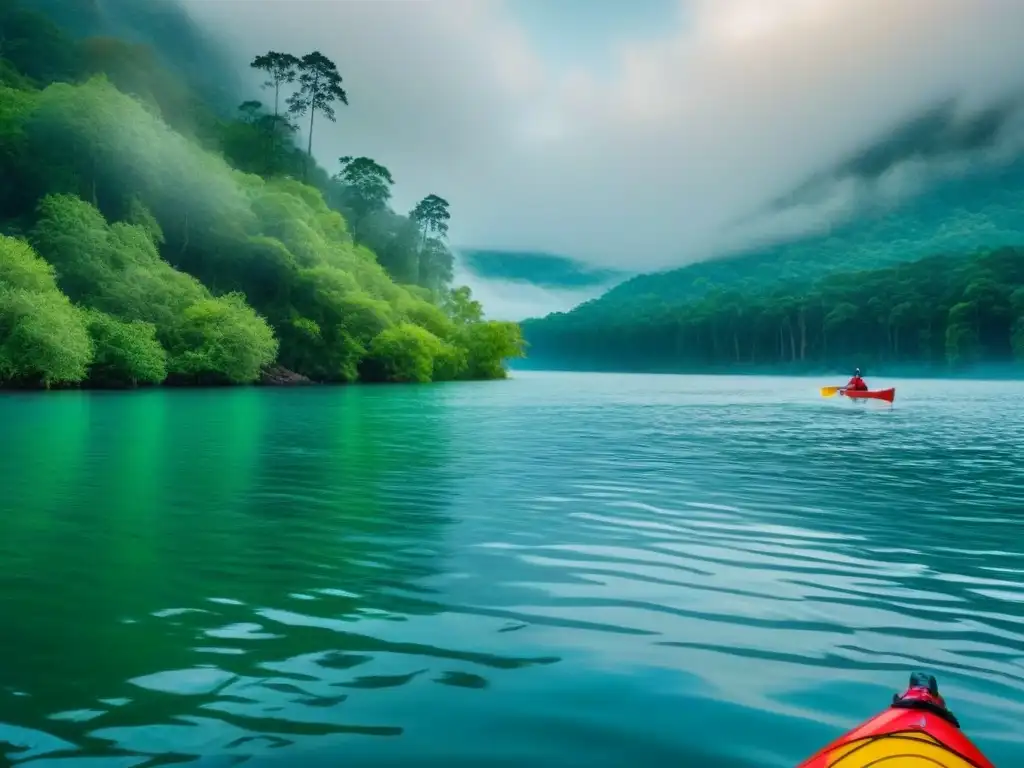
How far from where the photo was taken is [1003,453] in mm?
23547

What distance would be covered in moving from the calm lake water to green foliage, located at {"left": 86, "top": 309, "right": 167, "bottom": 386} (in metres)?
44.8

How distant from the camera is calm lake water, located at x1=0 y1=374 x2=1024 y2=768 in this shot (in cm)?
533

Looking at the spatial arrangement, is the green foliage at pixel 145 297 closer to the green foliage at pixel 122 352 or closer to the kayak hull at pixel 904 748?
the green foliage at pixel 122 352

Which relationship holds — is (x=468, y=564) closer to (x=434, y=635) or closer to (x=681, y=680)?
(x=434, y=635)

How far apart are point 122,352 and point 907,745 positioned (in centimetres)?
6440

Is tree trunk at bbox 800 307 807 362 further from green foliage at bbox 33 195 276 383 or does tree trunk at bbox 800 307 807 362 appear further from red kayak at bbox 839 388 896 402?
green foliage at bbox 33 195 276 383

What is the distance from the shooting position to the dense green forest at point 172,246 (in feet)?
204

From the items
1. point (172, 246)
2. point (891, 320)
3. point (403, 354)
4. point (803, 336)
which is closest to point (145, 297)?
point (172, 246)

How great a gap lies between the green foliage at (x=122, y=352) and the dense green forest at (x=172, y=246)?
0.13 metres

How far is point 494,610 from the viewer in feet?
26.8

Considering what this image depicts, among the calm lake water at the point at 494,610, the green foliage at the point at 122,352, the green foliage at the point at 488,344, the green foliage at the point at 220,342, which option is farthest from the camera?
the green foliage at the point at 488,344

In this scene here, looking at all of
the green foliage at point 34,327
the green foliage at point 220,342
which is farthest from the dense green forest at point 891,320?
the green foliage at point 34,327

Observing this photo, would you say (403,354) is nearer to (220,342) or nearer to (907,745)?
(220,342)

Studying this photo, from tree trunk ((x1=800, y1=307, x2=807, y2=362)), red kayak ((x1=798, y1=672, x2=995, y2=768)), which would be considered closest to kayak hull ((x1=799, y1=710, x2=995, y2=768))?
Result: red kayak ((x1=798, y1=672, x2=995, y2=768))
